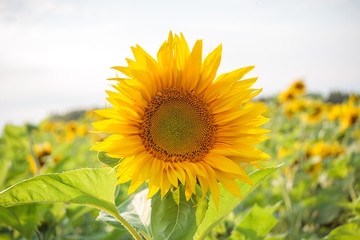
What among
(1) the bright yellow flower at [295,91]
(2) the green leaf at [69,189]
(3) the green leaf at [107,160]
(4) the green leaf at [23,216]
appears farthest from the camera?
(1) the bright yellow flower at [295,91]

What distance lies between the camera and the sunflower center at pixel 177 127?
3.63 feet

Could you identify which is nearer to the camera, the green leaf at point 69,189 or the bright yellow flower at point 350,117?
the green leaf at point 69,189

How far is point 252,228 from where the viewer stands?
1.29 meters

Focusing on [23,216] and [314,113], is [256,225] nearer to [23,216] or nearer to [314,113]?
[23,216]

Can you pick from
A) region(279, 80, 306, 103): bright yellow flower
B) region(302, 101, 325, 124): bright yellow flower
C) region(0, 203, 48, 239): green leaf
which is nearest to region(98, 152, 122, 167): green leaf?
region(0, 203, 48, 239): green leaf

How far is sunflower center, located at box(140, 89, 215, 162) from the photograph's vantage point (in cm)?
111

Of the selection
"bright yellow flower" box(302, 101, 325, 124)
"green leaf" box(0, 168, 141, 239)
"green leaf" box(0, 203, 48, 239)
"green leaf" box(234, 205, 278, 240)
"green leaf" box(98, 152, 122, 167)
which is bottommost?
"bright yellow flower" box(302, 101, 325, 124)

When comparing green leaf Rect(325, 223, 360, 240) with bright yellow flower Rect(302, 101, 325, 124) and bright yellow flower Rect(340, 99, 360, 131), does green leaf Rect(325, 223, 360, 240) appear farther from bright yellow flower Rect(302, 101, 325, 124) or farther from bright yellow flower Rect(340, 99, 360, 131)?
bright yellow flower Rect(302, 101, 325, 124)

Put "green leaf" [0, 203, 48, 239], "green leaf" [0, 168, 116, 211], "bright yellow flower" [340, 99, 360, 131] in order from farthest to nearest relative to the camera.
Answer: "bright yellow flower" [340, 99, 360, 131] → "green leaf" [0, 203, 48, 239] → "green leaf" [0, 168, 116, 211]

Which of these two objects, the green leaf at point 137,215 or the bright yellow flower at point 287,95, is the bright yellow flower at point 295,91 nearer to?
the bright yellow flower at point 287,95

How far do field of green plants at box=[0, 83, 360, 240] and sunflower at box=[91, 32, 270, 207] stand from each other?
0.10m

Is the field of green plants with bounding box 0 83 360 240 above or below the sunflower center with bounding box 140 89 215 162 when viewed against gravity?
below

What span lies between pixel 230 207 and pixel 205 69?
1.65 ft

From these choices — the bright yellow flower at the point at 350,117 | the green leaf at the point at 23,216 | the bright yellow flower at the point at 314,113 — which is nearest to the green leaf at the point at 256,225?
the green leaf at the point at 23,216
